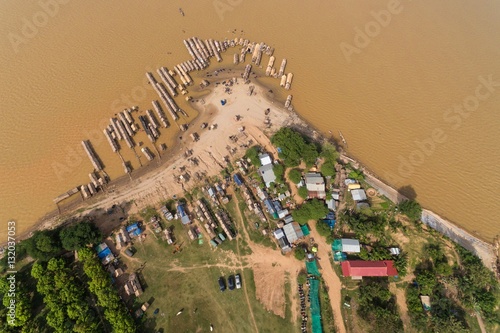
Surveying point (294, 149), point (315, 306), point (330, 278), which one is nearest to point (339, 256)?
point (330, 278)

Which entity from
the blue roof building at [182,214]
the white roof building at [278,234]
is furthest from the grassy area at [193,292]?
the white roof building at [278,234]

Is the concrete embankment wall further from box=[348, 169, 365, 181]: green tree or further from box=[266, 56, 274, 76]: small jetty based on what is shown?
box=[266, 56, 274, 76]: small jetty

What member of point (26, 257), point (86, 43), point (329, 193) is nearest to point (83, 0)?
point (86, 43)

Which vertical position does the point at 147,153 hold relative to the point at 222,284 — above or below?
above

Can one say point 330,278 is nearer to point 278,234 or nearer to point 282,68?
point 278,234

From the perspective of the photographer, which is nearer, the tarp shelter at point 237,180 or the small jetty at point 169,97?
the tarp shelter at point 237,180

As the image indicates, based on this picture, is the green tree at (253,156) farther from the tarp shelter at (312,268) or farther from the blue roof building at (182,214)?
the tarp shelter at (312,268)

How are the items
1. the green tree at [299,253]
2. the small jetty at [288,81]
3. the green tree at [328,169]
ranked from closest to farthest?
the green tree at [299,253], the green tree at [328,169], the small jetty at [288,81]
